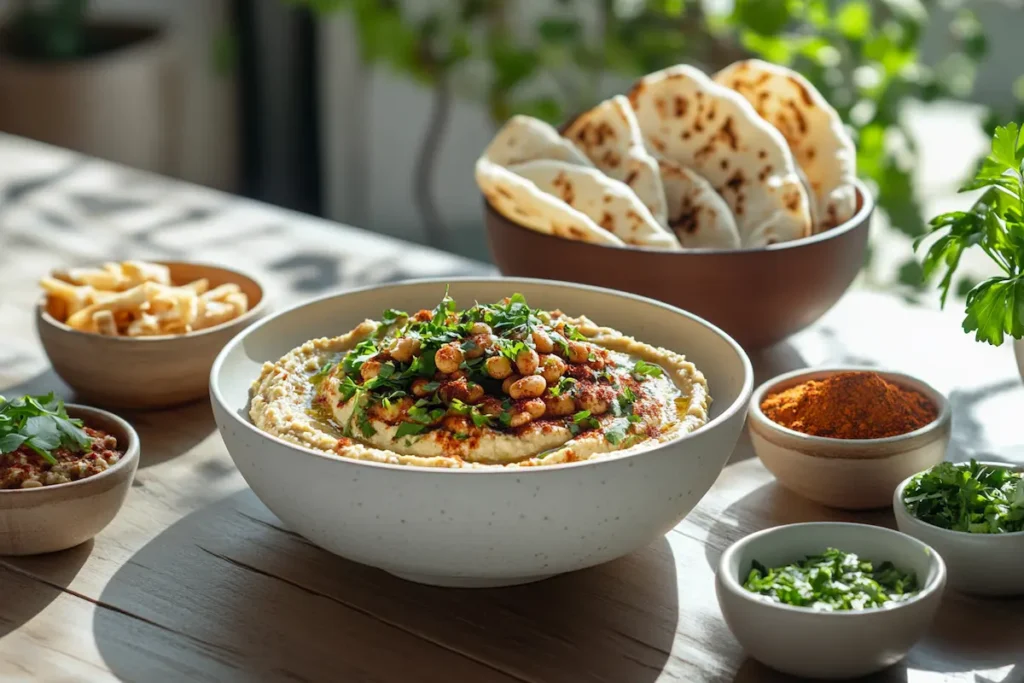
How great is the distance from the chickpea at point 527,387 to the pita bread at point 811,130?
74 centimetres

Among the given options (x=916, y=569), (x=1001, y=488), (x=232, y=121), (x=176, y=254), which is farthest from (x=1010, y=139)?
(x=232, y=121)

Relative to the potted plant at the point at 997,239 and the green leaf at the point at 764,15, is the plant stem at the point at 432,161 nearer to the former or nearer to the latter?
the green leaf at the point at 764,15

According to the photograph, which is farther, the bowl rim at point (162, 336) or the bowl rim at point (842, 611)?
the bowl rim at point (162, 336)

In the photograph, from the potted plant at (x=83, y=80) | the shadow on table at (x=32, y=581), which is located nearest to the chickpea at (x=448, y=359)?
the shadow on table at (x=32, y=581)

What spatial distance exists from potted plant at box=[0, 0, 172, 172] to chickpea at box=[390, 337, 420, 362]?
3486 millimetres

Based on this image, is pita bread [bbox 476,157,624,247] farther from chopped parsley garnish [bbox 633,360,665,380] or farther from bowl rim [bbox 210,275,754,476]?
chopped parsley garnish [bbox 633,360,665,380]

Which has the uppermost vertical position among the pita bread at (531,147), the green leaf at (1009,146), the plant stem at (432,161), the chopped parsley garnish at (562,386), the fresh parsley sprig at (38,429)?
the green leaf at (1009,146)

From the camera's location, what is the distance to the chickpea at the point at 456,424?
1.32 m

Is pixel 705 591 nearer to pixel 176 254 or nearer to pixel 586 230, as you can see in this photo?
pixel 586 230

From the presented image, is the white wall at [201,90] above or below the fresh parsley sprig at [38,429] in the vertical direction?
below

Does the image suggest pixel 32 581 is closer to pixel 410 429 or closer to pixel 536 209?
pixel 410 429

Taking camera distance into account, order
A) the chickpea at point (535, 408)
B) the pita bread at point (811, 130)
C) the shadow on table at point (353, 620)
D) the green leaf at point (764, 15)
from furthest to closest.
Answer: the green leaf at point (764, 15) < the pita bread at point (811, 130) < the chickpea at point (535, 408) < the shadow on table at point (353, 620)

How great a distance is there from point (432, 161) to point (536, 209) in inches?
121

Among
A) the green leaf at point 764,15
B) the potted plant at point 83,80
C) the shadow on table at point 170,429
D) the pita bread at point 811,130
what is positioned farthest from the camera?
the potted plant at point 83,80
